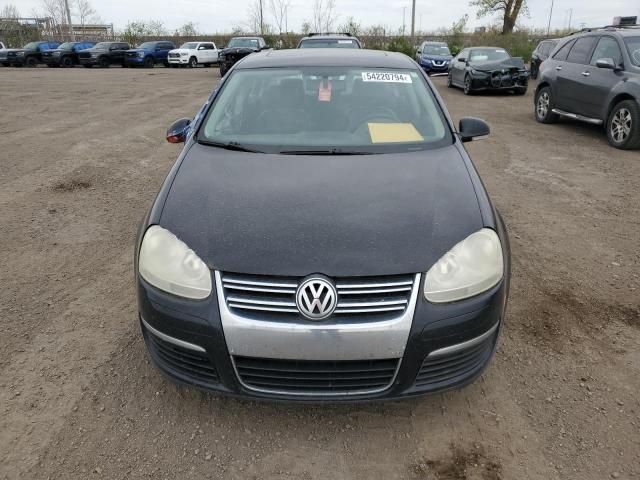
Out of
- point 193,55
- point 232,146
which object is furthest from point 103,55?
point 232,146

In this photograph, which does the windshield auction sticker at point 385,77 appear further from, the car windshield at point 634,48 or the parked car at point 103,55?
the parked car at point 103,55

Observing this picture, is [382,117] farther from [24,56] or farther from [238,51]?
[24,56]

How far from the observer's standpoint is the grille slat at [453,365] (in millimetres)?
2191

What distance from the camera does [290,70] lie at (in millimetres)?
3660

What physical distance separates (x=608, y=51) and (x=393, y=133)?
709cm

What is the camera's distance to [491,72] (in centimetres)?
1462

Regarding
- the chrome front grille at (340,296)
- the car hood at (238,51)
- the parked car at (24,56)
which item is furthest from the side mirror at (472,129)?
the parked car at (24,56)

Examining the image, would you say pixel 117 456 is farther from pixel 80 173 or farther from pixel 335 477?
pixel 80 173

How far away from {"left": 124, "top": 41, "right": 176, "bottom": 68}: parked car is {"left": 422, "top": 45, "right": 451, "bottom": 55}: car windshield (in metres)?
16.8

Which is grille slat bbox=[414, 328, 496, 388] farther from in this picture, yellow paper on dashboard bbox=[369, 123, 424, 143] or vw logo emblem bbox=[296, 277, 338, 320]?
yellow paper on dashboard bbox=[369, 123, 424, 143]

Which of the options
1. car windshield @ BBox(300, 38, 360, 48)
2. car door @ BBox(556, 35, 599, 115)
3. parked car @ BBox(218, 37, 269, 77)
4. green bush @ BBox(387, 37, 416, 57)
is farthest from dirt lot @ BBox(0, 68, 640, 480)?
green bush @ BBox(387, 37, 416, 57)

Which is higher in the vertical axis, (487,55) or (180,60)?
(487,55)

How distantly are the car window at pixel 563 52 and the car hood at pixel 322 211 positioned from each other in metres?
8.03

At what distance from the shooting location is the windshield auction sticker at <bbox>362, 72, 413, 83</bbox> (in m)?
3.62
